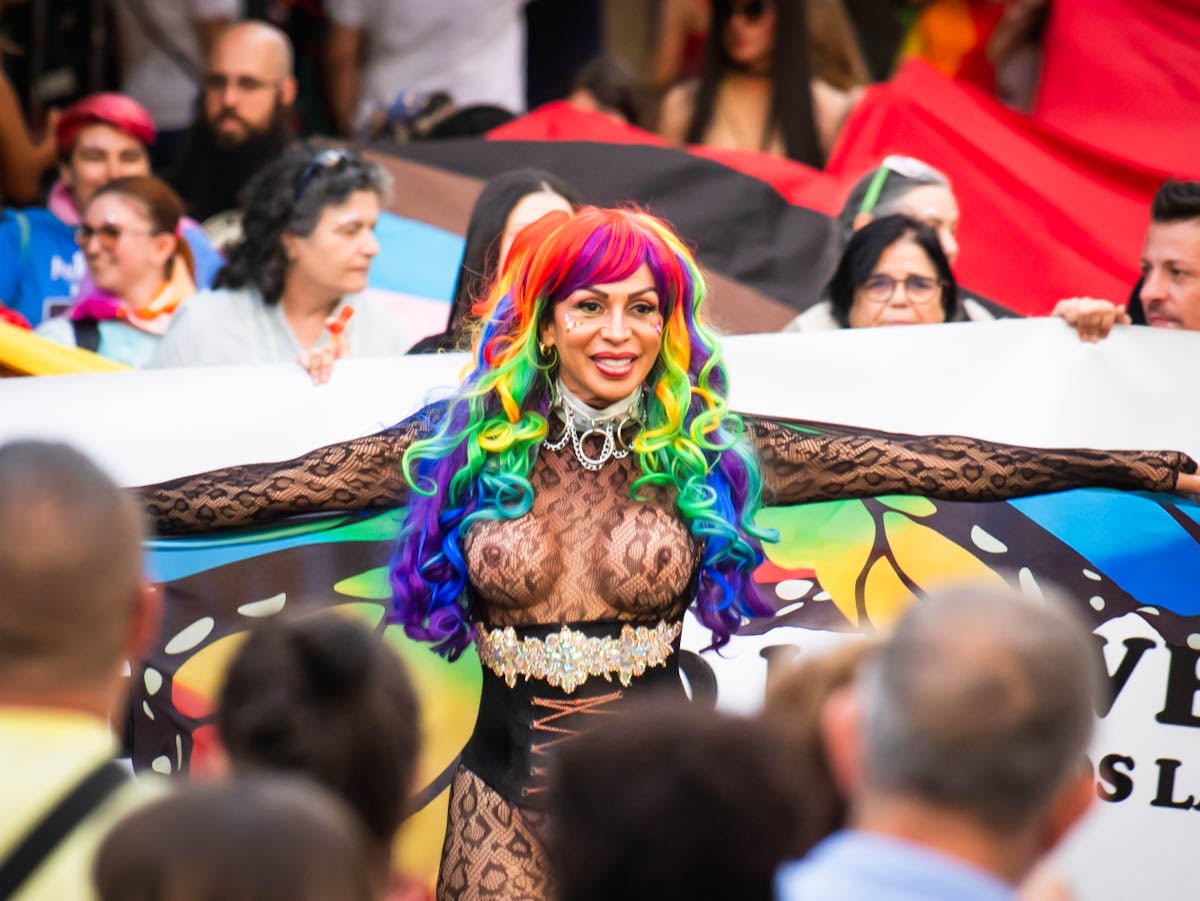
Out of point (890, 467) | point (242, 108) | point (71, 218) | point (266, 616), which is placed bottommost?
point (266, 616)

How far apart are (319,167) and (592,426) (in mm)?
2376

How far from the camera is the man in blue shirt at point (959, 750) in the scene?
2.10 metres

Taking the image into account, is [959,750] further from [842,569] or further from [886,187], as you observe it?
[886,187]

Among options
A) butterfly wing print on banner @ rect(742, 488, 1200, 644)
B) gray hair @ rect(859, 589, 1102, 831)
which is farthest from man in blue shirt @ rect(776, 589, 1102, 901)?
butterfly wing print on banner @ rect(742, 488, 1200, 644)

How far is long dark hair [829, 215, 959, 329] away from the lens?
5.80 metres

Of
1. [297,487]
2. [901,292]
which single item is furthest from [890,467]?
[901,292]

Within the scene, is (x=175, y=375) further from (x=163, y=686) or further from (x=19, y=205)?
(x=19, y=205)

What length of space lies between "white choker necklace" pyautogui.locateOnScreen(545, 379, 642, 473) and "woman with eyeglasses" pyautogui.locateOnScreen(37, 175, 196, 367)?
8.08ft

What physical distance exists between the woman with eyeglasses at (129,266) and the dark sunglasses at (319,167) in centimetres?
54

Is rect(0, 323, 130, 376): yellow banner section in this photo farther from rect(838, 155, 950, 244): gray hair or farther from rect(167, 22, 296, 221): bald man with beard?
rect(838, 155, 950, 244): gray hair

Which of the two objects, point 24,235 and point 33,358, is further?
point 24,235

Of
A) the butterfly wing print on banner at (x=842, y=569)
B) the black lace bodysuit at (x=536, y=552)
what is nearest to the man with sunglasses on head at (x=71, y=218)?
the butterfly wing print on banner at (x=842, y=569)

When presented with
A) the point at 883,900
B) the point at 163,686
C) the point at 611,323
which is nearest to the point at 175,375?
the point at 163,686

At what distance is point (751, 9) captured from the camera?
746 centimetres
